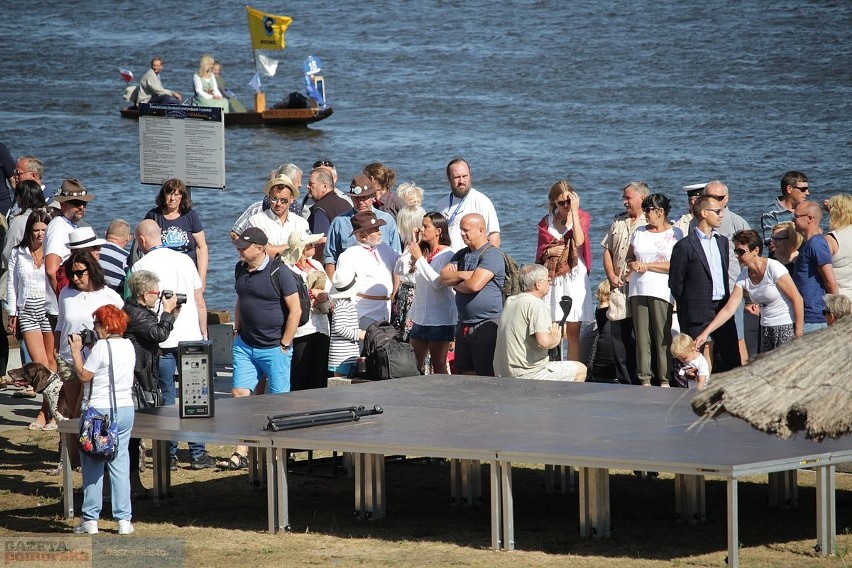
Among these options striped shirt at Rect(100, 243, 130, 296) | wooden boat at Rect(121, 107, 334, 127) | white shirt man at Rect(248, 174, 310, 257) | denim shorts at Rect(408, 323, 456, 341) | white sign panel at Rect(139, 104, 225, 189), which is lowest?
denim shorts at Rect(408, 323, 456, 341)

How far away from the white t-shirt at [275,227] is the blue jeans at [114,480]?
358cm

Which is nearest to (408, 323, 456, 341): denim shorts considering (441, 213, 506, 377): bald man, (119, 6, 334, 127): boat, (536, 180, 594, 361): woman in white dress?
(441, 213, 506, 377): bald man

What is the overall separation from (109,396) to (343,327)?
3.11m

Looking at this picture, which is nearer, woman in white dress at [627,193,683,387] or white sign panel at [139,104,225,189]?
woman in white dress at [627,193,683,387]

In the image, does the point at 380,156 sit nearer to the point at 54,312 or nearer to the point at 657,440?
the point at 54,312

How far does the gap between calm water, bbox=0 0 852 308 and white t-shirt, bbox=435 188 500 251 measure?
26.7 feet

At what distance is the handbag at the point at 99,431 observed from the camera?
8078mm

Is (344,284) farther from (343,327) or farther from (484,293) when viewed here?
(484,293)

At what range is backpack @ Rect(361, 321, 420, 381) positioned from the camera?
1061 cm

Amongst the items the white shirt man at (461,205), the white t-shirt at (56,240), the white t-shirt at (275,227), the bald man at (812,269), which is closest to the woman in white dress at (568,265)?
the white shirt man at (461,205)

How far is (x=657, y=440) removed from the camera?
796 centimetres

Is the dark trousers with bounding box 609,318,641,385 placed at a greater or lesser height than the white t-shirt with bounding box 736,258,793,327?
lesser

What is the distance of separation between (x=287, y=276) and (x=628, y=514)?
292cm

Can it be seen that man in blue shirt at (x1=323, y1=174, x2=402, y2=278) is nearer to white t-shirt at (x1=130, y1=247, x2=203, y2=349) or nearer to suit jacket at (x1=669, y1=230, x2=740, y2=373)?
white t-shirt at (x1=130, y1=247, x2=203, y2=349)
